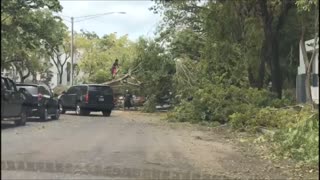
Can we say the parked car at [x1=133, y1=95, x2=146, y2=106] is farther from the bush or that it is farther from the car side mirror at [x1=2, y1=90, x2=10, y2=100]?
the car side mirror at [x1=2, y1=90, x2=10, y2=100]

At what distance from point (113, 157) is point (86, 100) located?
11996mm

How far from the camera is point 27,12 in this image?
78.6ft

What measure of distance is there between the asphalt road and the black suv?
24.8ft

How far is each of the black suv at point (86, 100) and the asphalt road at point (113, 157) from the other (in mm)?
7565

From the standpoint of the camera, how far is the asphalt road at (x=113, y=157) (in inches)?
353

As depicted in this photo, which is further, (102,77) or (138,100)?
(102,77)

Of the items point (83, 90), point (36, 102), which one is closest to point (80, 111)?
point (83, 90)

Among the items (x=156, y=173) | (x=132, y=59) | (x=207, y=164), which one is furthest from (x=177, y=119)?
(x=156, y=173)

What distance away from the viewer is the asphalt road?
897 centimetres

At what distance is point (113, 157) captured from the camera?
11.0 meters

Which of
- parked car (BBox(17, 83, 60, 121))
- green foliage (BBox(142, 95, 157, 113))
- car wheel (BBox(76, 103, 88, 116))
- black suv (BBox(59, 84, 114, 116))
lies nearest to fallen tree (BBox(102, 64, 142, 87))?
green foliage (BBox(142, 95, 157, 113))

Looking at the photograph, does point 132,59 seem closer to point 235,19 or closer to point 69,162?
point 235,19

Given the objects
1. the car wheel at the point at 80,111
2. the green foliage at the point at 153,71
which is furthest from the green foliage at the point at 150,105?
the car wheel at the point at 80,111

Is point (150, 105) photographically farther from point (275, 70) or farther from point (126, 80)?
point (275, 70)
